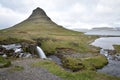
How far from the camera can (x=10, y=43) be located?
86.8 meters

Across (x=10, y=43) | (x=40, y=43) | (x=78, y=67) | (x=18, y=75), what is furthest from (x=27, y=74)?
(x=40, y=43)

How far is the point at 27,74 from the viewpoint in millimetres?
42562

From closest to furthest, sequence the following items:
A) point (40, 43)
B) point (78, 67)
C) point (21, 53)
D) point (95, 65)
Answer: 1. point (78, 67)
2. point (95, 65)
3. point (21, 53)
4. point (40, 43)

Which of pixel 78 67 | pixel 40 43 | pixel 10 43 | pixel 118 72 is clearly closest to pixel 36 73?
pixel 78 67

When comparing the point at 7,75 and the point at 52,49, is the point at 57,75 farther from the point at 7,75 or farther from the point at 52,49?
the point at 52,49

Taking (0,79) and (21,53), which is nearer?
(0,79)

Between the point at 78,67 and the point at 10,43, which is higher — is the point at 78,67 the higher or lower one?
the lower one

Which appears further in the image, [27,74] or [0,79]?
[27,74]

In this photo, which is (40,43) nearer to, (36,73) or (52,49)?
(52,49)

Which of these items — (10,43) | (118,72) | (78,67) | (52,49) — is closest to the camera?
(118,72)

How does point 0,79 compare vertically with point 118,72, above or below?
above

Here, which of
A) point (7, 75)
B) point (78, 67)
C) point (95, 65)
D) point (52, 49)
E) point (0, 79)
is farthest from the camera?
point (52, 49)

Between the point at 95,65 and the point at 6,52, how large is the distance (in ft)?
114

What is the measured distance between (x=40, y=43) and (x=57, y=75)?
66.4m
